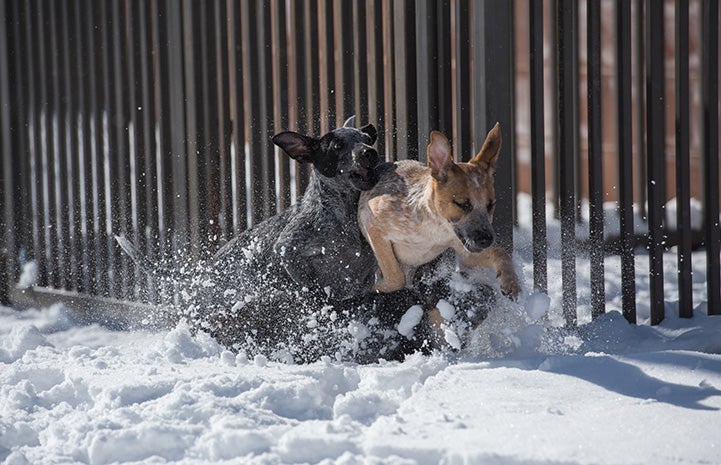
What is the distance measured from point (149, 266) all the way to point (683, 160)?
9.08ft

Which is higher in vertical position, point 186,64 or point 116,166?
point 186,64

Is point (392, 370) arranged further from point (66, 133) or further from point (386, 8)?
point (66, 133)

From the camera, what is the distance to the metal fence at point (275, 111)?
A: 14.8 feet

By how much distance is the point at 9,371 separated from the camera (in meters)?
3.93

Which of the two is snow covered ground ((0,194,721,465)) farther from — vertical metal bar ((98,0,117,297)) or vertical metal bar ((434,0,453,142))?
vertical metal bar ((98,0,117,297))

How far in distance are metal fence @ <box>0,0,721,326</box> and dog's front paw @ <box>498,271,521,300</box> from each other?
0.59 meters

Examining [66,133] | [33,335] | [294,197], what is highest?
[66,133]

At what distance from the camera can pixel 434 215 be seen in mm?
3787

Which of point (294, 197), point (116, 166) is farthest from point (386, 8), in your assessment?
point (116, 166)

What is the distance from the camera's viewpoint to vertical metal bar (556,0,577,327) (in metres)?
4.50

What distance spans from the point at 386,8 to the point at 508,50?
2.22 feet

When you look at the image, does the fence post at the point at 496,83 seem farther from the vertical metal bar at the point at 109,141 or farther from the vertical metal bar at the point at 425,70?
the vertical metal bar at the point at 109,141

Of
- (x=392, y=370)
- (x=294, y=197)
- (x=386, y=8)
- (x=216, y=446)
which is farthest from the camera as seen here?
(x=294, y=197)

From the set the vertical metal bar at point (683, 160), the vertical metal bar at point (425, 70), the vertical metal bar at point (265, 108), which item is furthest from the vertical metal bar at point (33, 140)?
the vertical metal bar at point (683, 160)
